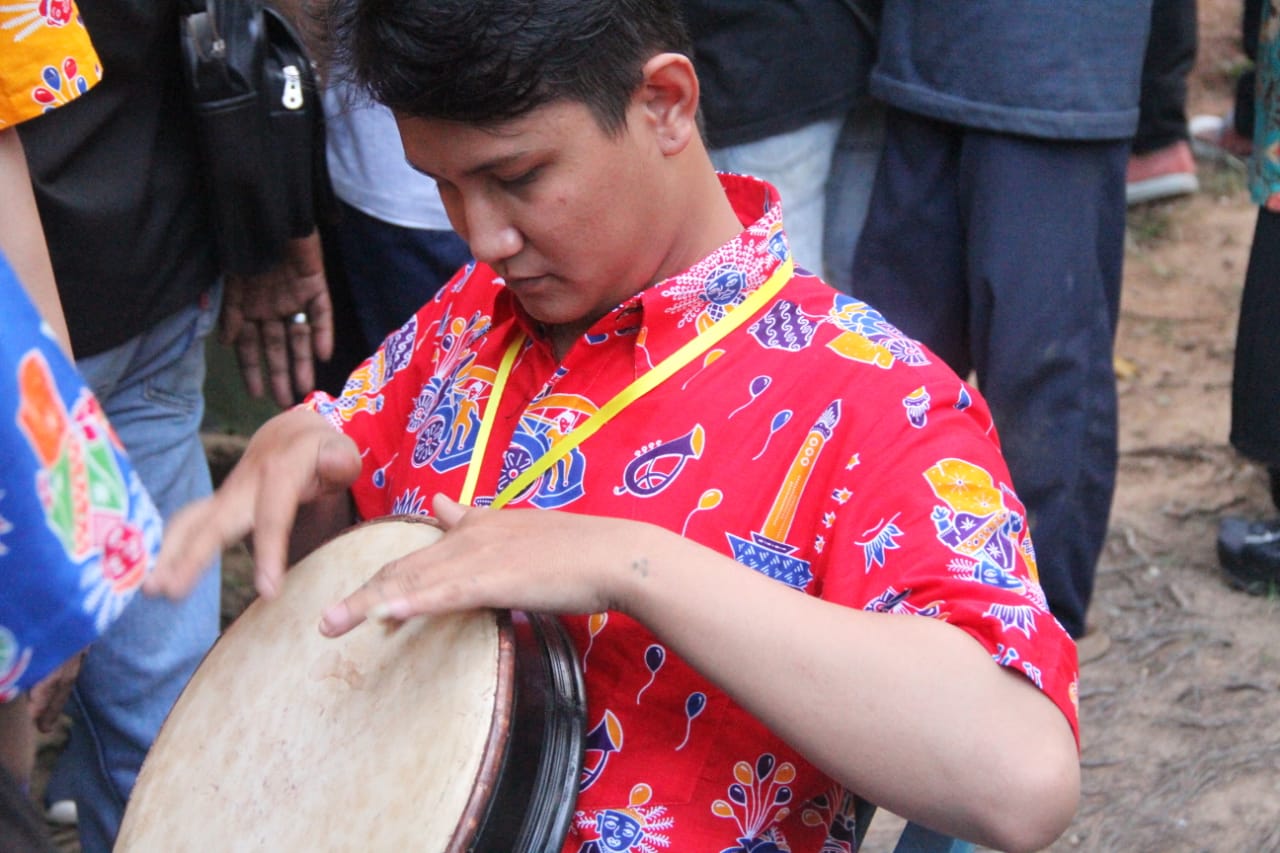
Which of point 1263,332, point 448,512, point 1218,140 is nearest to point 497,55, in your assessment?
point 448,512

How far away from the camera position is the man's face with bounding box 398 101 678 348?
1442 mm

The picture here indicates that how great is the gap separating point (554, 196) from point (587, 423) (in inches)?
9.7

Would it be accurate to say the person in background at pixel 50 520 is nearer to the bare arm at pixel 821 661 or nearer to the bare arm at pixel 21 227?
the bare arm at pixel 821 661

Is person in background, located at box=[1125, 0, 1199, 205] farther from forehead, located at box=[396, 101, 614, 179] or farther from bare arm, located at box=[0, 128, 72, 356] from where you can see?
bare arm, located at box=[0, 128, 72, 356]

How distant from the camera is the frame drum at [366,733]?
1294 mm

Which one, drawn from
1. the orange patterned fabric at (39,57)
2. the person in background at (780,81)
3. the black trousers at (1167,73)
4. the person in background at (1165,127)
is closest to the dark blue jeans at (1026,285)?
the person in background at (780,81)

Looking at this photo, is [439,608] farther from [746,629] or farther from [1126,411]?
[1126,411]

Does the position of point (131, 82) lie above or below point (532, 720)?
above

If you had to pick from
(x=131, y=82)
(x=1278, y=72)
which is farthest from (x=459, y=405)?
(x=1278, y=72)

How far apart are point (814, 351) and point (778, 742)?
0.41m

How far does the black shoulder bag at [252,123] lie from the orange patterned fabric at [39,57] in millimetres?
394

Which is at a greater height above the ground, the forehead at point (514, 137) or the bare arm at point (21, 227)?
the forehead at point (514, 137)

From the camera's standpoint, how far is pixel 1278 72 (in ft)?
8.93

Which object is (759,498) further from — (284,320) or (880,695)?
(284,320)
